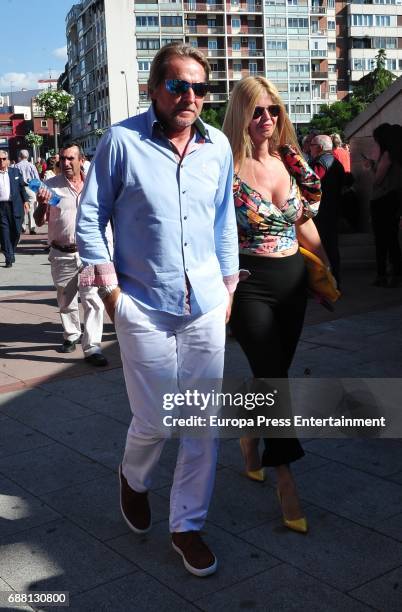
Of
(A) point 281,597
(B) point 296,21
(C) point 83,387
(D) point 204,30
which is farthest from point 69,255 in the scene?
(B) point 296,21

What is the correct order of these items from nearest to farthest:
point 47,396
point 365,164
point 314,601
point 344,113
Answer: point 314,601
point 47,396
point 365,164
point 344,113

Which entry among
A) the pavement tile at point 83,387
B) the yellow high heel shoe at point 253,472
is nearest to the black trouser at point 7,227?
the pavement tile at point 83,387

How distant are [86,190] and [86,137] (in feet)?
465

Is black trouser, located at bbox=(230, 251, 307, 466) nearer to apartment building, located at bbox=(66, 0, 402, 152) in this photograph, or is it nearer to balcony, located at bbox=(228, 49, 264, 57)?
apartment building, located at bbox=(66, 0, 402, 152)

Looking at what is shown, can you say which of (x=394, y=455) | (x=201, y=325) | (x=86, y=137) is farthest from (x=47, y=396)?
(x=86, y=137)

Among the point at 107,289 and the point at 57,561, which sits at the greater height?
the point at 107,289

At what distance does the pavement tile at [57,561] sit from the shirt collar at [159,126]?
176 cm

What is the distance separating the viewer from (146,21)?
408 feet

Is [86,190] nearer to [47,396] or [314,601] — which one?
[314,601]

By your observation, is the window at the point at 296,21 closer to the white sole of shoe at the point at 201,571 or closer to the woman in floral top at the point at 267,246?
the woman in floral top at the point at 267,246

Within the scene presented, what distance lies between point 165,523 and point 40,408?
2.29m

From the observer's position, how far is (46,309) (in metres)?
10.6

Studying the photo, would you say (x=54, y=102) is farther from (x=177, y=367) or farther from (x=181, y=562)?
(x=181, y=562)

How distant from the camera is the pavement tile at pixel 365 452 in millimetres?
4578
